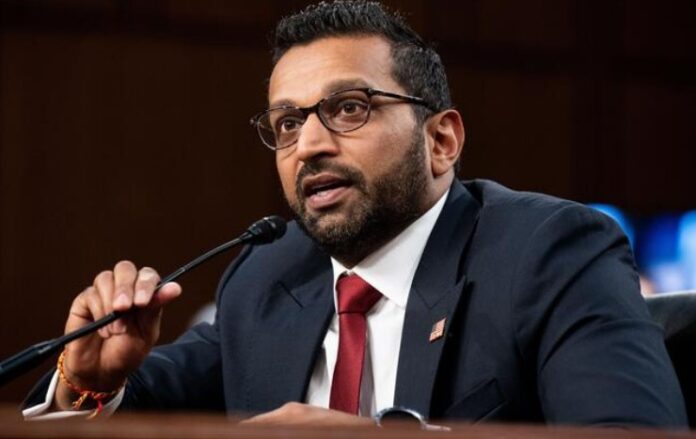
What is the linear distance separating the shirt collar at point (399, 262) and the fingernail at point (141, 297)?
41cm

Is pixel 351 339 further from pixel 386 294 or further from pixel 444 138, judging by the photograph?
pixel 444 138

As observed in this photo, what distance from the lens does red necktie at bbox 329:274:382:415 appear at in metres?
1.74

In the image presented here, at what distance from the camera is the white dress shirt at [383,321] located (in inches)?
69.5

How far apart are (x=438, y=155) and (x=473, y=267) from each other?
0.33 m

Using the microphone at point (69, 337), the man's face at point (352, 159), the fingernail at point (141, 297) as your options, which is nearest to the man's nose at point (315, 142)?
the man's face at point (352, 159)

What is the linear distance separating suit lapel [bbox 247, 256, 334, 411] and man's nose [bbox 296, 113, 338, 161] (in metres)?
0.26

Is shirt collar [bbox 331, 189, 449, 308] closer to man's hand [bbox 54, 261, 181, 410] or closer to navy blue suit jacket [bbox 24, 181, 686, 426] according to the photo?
navy blue suit jacket [bbox 24, 181, 686, 426]

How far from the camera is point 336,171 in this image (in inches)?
71.5

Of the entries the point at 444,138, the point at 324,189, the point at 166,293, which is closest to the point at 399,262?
the point at 324,189

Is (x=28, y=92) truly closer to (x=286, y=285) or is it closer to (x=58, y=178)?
(x=58, y=178)

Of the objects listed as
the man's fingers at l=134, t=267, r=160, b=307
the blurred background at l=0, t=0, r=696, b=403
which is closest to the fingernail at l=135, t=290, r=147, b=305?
the man's fingers at l=134, t=267, r=160, b=307

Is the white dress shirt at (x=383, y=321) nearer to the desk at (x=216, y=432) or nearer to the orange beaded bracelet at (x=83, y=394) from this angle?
the orange beaded bracelet at (x=83, y=394)

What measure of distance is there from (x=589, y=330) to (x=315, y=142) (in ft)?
1.93

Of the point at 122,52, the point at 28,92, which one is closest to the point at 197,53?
the point at 122,52
